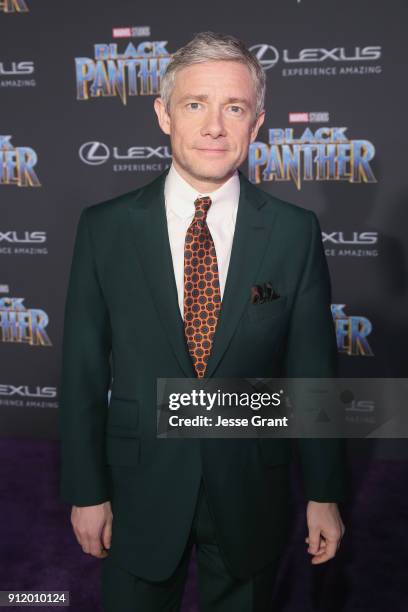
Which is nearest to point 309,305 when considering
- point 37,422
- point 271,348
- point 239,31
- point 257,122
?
point 271,348

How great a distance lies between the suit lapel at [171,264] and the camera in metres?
1.45

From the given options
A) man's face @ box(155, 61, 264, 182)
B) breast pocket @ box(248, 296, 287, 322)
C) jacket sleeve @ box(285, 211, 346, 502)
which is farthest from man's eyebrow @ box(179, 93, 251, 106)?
breast pocket @ box(248, 296, 287, 322)

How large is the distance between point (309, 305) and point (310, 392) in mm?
227

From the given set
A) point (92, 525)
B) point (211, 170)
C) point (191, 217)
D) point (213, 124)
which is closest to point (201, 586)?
point (92, 525)

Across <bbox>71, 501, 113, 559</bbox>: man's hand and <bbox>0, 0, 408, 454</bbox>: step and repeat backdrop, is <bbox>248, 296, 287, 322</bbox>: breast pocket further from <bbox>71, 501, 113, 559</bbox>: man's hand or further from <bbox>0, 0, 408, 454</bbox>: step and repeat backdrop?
<bbox>0, 0, 408, 454</bbox>: step and repeat backdrop

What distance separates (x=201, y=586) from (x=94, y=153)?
9.26ft

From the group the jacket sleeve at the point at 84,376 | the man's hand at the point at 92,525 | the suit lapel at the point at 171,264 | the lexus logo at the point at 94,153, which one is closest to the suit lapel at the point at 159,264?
the suit lapel at the point at 171,264

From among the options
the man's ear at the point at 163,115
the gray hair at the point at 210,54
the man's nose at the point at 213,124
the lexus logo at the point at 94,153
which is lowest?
the man's nose at the point at 213,124

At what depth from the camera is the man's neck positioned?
1.50 meters

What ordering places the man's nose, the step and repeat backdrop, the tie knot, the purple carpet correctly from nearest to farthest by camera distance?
the man's nose
the tie knot
the purple carpet
the step and repeat backdrop

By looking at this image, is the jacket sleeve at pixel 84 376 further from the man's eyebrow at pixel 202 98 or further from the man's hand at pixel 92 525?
the man's eyebrow at pixel 202 98

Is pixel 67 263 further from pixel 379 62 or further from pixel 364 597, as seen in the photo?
pixel 364 597

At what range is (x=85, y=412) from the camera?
4.99 ft

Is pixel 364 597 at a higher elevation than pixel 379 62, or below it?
below
